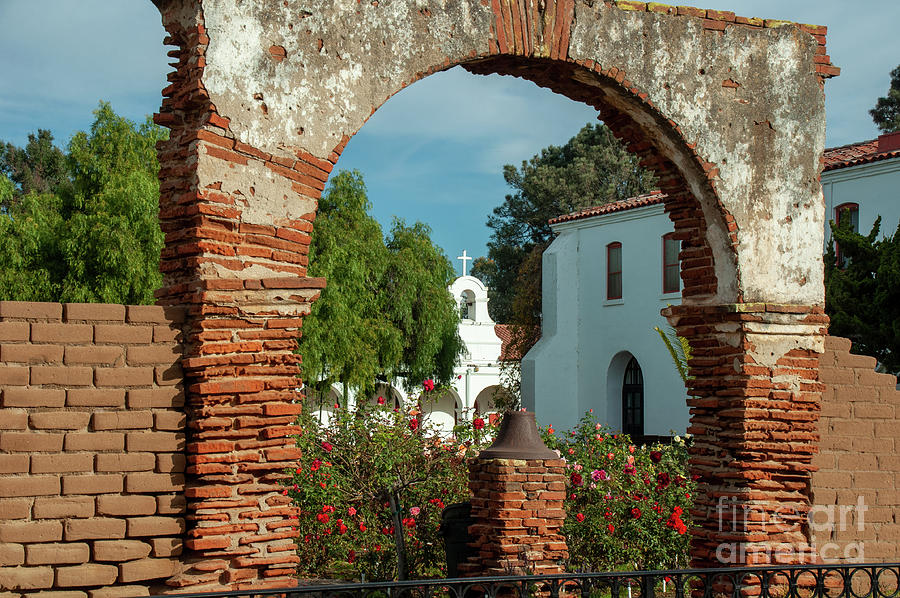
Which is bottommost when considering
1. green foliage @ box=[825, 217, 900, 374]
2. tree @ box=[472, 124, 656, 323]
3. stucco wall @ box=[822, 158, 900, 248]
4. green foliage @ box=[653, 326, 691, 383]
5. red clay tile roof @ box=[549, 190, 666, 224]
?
green foliage @ box=[653, 326, 691, 383]

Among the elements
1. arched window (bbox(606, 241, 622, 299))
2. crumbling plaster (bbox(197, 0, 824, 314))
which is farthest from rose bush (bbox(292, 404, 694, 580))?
arched window (bbox(606, 241, 622, 299))

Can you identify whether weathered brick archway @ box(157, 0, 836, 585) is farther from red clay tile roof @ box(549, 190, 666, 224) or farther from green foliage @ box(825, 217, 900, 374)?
red clay tile roof @ box(549, 190, 666, 224)

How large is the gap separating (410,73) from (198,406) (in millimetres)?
2473

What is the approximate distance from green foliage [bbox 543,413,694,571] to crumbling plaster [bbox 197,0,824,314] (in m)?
2.23

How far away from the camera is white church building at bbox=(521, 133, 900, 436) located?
22.3 metres

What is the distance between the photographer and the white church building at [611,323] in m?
22.3

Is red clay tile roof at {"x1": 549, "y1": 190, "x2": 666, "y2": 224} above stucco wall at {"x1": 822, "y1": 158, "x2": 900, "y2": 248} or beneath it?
above

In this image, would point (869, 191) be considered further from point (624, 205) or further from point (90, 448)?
point (90, 448)

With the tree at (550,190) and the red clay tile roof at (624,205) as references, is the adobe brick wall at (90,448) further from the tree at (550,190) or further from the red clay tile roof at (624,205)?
the tree at (550,190)

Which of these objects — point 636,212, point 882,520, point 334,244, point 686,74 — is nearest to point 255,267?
point 686,74

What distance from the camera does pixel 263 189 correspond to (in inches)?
228

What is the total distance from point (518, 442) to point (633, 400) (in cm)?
1675

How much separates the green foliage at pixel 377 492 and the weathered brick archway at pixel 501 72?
2.25 metres

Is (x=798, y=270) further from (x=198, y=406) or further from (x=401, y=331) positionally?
(x=401, y=331)
